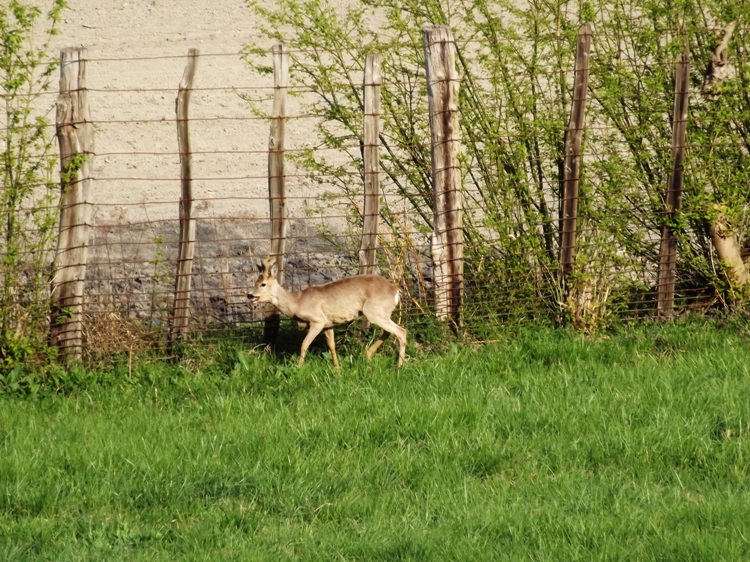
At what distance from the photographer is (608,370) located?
10.2m

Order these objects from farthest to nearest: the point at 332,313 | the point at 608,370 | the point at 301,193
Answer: the point at 301,193, the point at 332,313, the point at 608,370

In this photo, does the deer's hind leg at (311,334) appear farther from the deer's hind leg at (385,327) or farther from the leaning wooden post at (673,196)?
the leaning wooden post at (673,196)

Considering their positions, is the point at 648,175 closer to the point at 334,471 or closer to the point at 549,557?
the point at 334,471

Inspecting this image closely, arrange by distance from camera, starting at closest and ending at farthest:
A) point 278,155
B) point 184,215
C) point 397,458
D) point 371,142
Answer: point 397,458 → point 184,215 → point 278,155 → point 371,142

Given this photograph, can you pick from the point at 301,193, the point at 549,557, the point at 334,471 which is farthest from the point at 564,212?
the point at 301,193

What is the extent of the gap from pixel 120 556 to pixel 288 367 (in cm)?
408

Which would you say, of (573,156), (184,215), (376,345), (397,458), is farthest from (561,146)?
(397,458)

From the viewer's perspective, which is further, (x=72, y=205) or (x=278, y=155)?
(x=278, y=155)

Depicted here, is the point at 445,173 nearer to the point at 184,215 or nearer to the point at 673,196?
the point at 673,196

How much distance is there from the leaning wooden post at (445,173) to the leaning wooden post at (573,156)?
107 centimetres

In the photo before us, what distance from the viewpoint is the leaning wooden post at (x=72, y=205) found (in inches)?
427

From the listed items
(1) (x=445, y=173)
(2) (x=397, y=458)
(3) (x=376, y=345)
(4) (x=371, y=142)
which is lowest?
(2) (x=397, y=458)

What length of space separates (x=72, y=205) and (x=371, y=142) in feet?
9.71

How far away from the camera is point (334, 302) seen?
11109 mm
